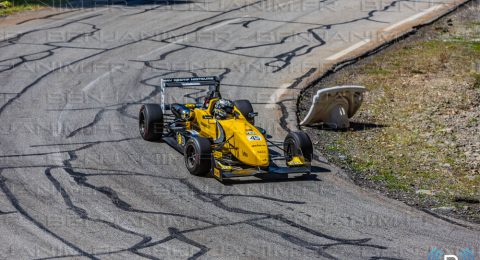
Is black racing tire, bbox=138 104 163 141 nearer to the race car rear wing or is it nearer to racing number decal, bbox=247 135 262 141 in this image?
the race car rear wing

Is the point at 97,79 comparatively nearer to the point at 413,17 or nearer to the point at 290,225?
the point at 290,225

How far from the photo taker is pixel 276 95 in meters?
20.3

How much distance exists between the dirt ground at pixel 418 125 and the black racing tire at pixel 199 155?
2.66 metres

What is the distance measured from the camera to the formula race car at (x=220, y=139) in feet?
47.2

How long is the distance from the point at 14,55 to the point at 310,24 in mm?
9248

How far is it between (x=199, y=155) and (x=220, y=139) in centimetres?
77

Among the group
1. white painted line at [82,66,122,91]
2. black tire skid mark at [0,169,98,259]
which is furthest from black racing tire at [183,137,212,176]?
white painted line at [82,66,122,91]

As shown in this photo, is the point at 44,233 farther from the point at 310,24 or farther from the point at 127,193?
the point at 310,24

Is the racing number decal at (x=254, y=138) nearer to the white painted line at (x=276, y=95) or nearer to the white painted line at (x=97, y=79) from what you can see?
the white painted line at (x=276, y=95)

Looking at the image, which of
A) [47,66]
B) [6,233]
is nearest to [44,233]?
[6,233]

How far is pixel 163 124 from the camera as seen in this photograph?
1642 centimetres

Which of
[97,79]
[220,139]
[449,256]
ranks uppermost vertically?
[97,79]

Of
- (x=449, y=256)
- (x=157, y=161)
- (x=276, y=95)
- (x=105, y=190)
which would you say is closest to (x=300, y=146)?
(x=157, y=161)

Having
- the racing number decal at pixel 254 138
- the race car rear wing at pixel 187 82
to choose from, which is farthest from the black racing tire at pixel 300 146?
the race car rear wing at pixel 187 82
